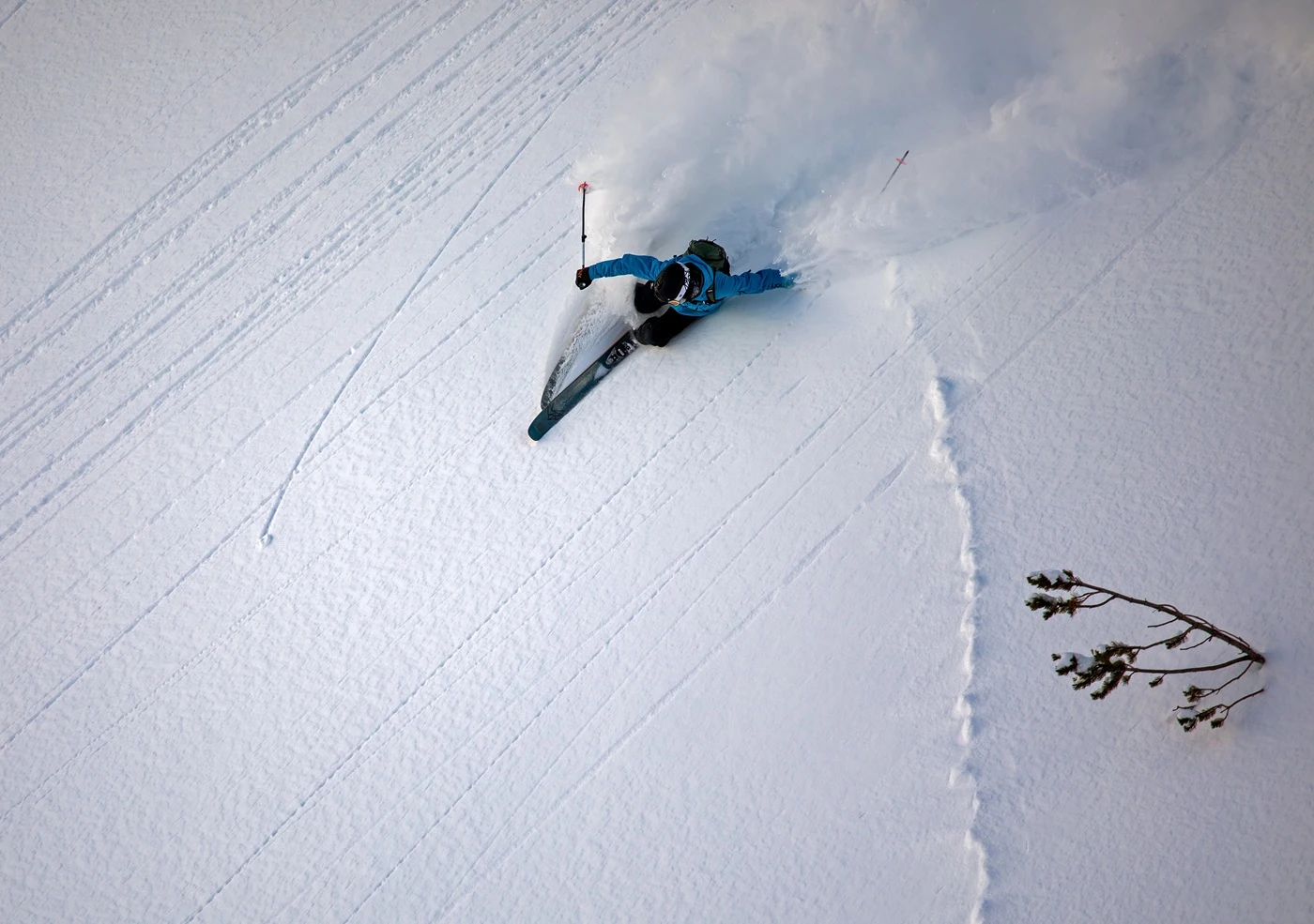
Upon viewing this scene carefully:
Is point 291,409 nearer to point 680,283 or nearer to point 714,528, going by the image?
point 680,283

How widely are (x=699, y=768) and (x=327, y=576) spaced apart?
87.9 inches

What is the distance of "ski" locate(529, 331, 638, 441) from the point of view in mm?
4777

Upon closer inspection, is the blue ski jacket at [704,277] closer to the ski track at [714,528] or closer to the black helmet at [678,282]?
the black helmet at [678,282]

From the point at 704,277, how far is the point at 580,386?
96 centimetres

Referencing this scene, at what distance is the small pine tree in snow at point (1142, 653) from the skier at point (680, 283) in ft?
6.47

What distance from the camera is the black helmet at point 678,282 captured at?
4230 mm

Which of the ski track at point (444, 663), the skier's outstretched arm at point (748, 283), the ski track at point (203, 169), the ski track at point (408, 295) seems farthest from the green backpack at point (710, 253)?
the ski track at point (203, 169)

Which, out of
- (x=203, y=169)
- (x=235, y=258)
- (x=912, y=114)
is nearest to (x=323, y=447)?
(x=235, y=258)

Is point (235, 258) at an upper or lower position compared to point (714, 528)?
upper

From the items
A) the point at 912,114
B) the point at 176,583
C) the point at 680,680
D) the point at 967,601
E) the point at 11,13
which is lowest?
the point at 967,601

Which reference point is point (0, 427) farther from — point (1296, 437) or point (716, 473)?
point (1296, 437)

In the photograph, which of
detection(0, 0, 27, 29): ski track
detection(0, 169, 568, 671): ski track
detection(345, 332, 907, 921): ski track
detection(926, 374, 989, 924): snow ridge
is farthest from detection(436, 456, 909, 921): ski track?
detection(0, 0, 27, 29): ski track

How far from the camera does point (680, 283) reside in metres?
4.23

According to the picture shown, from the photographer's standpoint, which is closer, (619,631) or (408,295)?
(619,631)
